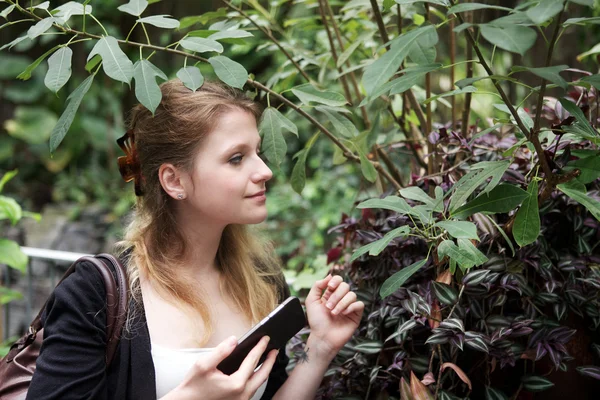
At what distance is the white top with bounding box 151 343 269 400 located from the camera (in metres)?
1.47

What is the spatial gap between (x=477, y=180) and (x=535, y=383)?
522mm

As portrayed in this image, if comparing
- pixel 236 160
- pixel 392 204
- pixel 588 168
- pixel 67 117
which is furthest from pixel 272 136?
pixel 588 168

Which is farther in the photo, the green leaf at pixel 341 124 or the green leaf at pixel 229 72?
the green leaf at pixel 341 124

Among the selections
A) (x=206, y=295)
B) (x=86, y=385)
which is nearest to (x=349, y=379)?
(x=206, y=295)

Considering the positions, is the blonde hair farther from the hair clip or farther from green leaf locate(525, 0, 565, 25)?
green leaf locate(525, 0, 565, 25)

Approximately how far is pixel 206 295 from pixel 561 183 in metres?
0.87

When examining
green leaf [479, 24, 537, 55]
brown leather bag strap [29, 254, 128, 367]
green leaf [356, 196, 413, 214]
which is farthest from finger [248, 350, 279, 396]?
green leaf [479, 24, 537, 55]

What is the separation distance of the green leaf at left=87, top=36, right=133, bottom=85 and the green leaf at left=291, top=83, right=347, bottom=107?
0.44 metres

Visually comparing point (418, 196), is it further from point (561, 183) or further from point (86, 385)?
point (86, 385)

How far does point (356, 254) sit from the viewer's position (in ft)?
4.16

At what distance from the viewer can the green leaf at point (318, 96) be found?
1510 millimetres

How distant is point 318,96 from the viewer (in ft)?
5.01

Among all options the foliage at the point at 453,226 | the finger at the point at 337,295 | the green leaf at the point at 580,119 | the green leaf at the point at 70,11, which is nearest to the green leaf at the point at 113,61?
the foliage at the point at 453,226

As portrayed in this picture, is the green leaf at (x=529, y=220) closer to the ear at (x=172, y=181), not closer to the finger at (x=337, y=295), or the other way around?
the finger at (x=337, y=295)
